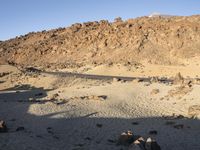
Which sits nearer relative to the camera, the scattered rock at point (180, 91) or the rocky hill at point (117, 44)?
the scattered rock at point (180, 91)

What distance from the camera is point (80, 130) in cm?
2023

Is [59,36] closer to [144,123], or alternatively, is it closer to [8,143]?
[144,123]

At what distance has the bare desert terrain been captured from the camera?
18328 millimetres

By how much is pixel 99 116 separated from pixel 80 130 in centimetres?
306

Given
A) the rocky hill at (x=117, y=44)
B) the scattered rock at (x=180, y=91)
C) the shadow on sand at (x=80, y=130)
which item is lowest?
the shadow on sand at (x=80, y=130)

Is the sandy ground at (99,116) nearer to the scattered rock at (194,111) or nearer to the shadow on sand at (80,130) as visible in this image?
the shadow on sand at (80,130)

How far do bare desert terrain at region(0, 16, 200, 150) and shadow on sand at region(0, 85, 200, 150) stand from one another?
1.6 inches

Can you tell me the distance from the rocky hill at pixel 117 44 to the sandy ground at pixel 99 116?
779 inches

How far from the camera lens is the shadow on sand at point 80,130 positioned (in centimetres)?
1597

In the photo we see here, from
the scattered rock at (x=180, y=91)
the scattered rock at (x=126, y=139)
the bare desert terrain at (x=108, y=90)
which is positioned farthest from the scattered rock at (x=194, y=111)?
the scattered rock at (x=126, y=139)

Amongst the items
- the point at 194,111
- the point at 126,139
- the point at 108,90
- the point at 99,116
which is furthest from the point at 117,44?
the point at 126,139

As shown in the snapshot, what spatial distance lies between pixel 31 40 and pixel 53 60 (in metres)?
15.4

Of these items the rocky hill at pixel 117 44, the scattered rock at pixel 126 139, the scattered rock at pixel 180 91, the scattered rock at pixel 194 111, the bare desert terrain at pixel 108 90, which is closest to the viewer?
the scattered rock at pixel 126 139

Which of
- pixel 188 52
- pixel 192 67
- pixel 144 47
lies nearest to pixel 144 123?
pixel 192 67
